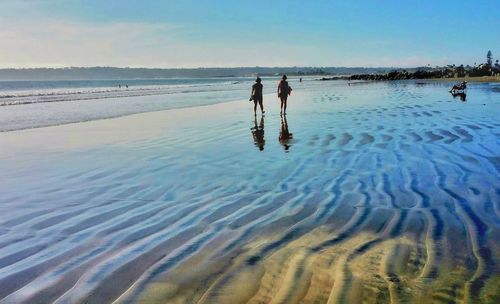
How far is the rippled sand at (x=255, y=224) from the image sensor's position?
4023mm

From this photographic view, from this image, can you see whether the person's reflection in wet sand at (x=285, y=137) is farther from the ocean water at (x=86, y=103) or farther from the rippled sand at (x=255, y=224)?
the ocean water at (x=86, y=103)

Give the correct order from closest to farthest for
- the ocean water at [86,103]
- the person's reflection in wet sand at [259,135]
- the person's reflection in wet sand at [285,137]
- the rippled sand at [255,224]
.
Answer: the rippled sand at [255,224], the person's reflection in wet sand at [285,137], the person's reflection in wet sand at [259,135], the ocean water at [86,103]

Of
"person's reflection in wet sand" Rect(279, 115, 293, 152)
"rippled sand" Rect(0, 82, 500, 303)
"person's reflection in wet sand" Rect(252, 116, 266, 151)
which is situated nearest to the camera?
"rippled sand" Rect(0, 82, 500, 303)

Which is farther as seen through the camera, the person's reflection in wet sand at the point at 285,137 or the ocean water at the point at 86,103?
the ocean water at the point at 86,103

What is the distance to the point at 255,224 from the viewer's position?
5801 millimetres

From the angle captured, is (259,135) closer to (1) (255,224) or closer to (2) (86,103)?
(1) (255,224)

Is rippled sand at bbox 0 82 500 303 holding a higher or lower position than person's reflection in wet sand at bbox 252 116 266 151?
higher

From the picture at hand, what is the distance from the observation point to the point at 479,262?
438cm

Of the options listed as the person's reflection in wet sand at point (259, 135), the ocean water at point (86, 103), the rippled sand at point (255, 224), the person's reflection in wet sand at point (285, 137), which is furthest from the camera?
the ocean water at point (86, 103)

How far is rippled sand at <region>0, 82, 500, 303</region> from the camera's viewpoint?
158 inches

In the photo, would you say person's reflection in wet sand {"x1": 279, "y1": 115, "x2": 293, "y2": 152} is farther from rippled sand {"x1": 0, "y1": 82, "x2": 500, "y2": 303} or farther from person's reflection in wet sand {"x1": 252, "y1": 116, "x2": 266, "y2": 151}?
person's reflection in wet sand {"x1": 252, "y1": 116, "x2": 266, "y2": 151}

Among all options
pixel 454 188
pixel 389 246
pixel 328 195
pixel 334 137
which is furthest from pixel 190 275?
pixel 334 137

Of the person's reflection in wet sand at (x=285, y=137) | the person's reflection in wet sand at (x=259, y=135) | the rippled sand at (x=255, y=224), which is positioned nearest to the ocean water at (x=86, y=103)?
the person's reflection in wet sand at (x=259, y=135)

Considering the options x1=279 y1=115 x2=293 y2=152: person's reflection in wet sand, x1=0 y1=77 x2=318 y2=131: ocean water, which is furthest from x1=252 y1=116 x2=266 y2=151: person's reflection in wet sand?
x1=0 y1=77 x2=318 y2=131: ocean water
